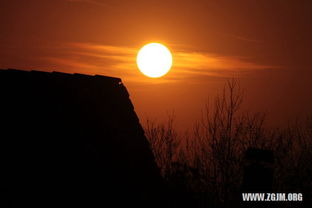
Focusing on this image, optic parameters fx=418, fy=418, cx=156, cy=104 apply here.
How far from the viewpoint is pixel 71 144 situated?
798 centimetres

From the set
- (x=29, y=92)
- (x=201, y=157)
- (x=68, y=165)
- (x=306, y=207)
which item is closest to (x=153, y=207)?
(x=68, y=165)

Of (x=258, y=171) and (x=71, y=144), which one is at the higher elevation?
(x=71, y=144)

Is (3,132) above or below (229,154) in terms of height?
below

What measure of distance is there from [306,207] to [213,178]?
4791 millimetres

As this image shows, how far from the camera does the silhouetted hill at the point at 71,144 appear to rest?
7.06 m

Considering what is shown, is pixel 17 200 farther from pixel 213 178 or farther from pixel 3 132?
pixel 213 178

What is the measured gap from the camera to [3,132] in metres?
7.56

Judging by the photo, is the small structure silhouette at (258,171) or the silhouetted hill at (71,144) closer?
the silhouetted hill at (71,144)

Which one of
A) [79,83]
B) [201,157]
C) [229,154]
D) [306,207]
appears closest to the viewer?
[79,83]

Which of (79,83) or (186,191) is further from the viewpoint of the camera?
(186,191)

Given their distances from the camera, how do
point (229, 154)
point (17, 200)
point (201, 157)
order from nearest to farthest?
point (17, 200) → point (229, 154) → point (201, 157)

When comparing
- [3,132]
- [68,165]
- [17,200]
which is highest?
[3,132]

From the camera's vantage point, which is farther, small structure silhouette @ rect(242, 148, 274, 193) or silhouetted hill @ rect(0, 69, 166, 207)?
small structure silhouette @ rect(242, 148, 274, 193)

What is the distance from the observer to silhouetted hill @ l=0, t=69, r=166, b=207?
7.06 metres
